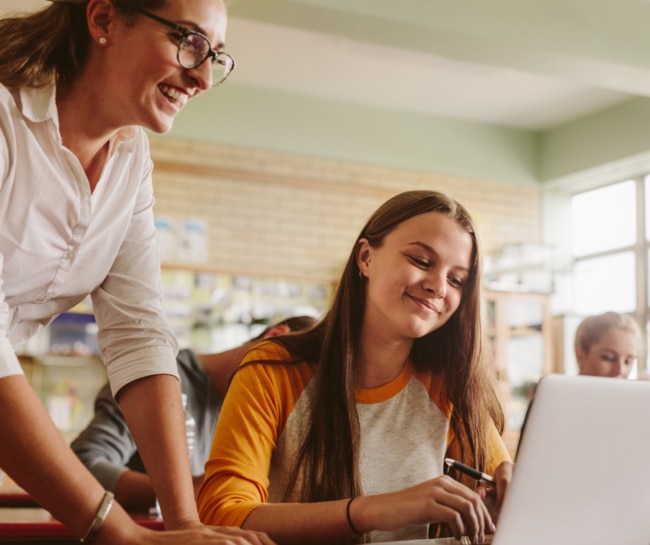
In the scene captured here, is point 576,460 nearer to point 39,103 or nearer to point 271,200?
point 39,103

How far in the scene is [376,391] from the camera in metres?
1.78

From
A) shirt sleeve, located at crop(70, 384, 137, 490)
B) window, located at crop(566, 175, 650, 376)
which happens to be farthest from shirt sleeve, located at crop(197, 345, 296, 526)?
window, located at crop(566, 175, 650, 376)

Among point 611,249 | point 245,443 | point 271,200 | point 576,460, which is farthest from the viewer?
point 611,249

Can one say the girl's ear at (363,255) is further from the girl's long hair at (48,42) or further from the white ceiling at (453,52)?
the white ceiling at (453,52)

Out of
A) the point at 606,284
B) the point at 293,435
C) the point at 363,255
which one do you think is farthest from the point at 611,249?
the point at 293,435

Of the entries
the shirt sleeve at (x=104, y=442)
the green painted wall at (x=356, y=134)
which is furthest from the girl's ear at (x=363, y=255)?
the green painted wall at (x=356, y=134)

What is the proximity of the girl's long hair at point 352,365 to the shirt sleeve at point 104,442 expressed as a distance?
0.87m

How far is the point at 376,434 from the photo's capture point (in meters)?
1.72

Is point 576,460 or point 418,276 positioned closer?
point 576,460

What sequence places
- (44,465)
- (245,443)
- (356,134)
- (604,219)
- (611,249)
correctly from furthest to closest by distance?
(604,219), (611,249), (356,134), (245,443), (44,465)

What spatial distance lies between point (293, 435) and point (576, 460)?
712 mm

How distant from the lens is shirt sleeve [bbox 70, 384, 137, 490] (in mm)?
2442

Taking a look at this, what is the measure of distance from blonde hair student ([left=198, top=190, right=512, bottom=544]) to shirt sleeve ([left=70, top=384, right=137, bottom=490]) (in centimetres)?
85

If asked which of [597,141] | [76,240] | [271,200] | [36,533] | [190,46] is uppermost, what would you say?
[597,141]
